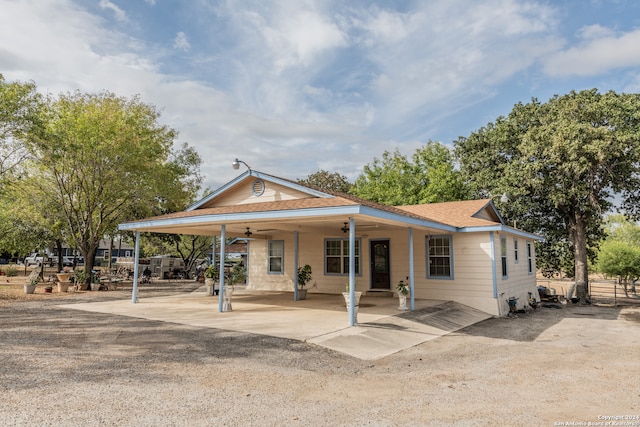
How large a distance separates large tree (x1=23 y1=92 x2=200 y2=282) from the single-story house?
701 centimetres

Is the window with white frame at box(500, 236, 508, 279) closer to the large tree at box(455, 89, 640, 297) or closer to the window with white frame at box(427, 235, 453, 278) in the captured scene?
the window with white frame at box(427, 235, 453, 278)

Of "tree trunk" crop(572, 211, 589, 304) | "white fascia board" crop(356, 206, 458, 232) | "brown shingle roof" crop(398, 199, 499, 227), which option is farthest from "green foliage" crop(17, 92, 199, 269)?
"tree trunk" crop(572, 211, 589, 304)

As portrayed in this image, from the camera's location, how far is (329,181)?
39906 millimetres

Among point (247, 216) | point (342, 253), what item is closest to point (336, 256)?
point (342, 253)

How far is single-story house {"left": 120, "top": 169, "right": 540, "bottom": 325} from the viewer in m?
11.5

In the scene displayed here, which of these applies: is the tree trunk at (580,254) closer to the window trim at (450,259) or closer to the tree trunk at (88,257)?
the window trim at (450,259)

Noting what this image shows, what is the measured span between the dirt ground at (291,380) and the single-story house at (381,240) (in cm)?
371

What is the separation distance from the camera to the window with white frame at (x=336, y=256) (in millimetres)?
16484

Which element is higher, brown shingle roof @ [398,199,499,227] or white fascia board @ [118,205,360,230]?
brown shingle roof @ [398,199,499,227]

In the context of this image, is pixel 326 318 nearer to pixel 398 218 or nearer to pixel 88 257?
pixel 398 218

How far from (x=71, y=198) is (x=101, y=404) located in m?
19.3

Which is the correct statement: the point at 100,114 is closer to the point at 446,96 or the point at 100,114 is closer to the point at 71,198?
the point at 71,198

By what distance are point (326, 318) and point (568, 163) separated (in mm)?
15186

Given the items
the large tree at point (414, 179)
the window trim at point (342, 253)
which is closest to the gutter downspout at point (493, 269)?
the window trim at point (342, 253)
